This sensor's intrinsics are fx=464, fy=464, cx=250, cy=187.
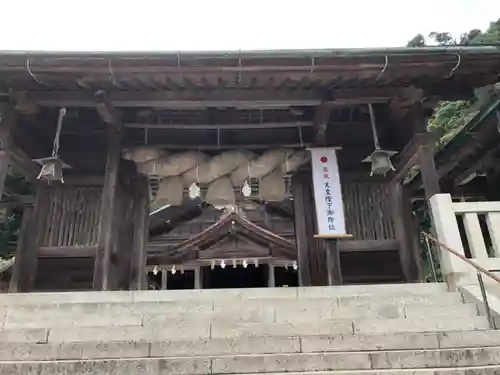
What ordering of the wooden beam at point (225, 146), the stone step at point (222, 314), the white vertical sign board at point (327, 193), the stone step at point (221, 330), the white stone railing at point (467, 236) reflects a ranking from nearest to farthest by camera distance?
the stone step at point (221, 330), the stone step at point (222, 314), the white stone railing at point (467, 236), the white vertical sign board at point (327, 193), the wooden beam at point (225, 146)

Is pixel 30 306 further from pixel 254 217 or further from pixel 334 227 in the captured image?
pixel 254 217

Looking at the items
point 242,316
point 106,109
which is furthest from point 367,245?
point 106,109

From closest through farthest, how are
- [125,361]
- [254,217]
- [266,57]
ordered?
[125,361], [266,57], [254,217]

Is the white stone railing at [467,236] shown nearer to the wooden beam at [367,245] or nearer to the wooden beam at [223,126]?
the wooden beam at [367,245]

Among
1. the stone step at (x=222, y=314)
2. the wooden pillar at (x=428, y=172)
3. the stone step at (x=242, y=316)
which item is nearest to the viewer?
the stone step at (x=242, y=316)

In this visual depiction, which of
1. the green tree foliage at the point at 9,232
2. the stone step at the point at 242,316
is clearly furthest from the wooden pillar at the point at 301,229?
the green tree foliage at the point at 9,232

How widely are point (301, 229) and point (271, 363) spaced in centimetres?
529

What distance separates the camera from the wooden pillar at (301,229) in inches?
337

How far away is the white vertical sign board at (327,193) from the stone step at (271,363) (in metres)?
3.75

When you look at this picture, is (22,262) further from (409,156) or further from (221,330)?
(409,156)

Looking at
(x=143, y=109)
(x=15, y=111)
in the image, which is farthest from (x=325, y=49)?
(x=15, y=111)

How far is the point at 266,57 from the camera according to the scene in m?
6.66

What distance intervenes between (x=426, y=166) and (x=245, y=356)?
4698mm

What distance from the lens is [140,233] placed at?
8.99 m
